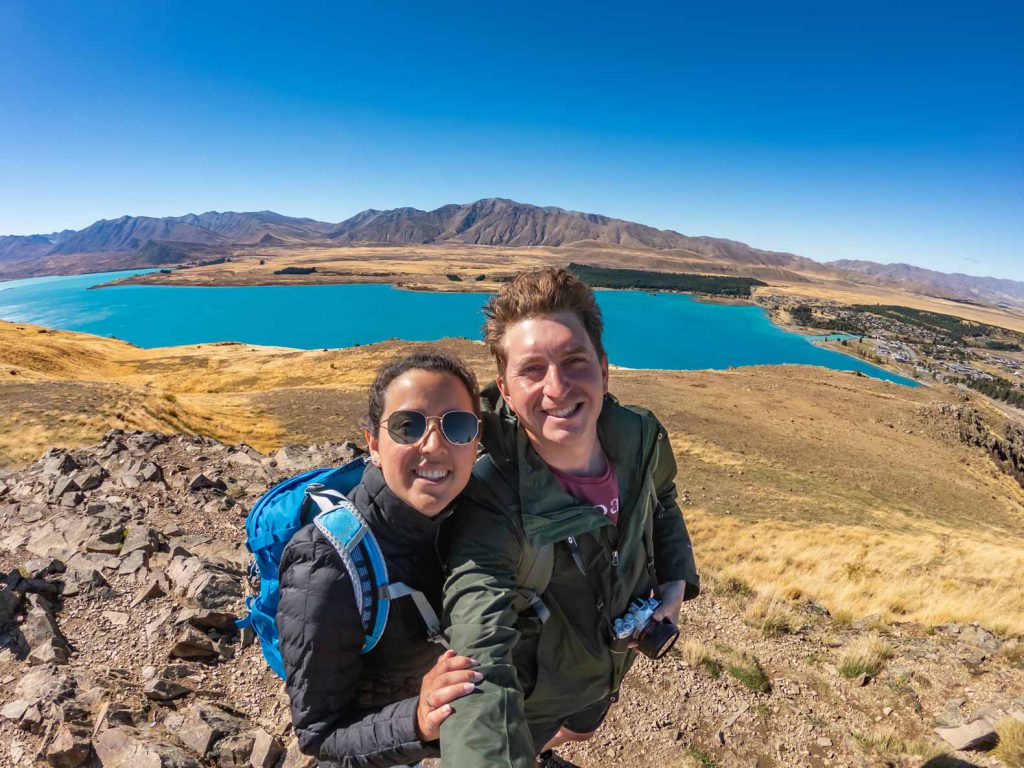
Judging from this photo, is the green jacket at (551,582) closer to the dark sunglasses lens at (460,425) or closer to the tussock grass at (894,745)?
the dark sunglasses lens at (460,425)

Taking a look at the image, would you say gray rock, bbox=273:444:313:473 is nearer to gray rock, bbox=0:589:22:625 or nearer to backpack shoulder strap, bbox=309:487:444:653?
gray rock, bbox=0:589:22:625

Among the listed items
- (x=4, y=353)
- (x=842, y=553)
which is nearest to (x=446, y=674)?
(x=842, y=553)

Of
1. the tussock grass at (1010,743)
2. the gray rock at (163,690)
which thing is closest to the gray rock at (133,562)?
the gray rock at (163,690)

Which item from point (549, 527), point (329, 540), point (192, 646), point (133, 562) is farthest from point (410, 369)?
point (133, 562)

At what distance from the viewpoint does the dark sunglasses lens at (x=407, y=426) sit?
1.99m

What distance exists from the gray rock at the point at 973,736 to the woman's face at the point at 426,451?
4917mm

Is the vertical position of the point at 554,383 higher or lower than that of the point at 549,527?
higher

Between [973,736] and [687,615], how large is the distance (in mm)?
2981

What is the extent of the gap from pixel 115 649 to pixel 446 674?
16.0 ft

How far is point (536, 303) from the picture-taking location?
2277 mm

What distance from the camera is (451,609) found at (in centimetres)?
182

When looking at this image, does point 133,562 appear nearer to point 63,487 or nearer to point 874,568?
point 63,487

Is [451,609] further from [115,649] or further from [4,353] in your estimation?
[4,353]

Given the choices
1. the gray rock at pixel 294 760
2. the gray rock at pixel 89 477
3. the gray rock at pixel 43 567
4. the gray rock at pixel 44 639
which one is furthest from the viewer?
the gray rock at pixel 89 477
